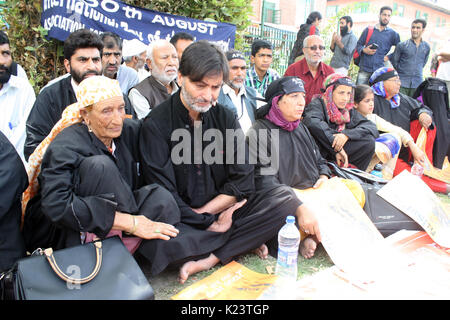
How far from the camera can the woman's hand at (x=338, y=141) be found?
4.35m

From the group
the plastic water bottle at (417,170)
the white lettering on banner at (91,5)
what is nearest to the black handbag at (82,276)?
the white lettering on banner at (91,5)

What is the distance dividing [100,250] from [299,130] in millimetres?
2339

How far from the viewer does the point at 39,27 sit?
15.0 feet

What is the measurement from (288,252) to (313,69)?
368 cm

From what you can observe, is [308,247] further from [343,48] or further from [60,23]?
[343,48]

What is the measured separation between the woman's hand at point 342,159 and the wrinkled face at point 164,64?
84.4 inches

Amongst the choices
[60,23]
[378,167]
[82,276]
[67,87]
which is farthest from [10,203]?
[378,167]

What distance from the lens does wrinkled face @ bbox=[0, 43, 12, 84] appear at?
327cm

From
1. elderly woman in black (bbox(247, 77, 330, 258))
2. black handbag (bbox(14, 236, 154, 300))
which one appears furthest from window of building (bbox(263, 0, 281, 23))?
black handbag (bbox(14, 236, 154, 300))

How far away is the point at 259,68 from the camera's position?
17.1 feet

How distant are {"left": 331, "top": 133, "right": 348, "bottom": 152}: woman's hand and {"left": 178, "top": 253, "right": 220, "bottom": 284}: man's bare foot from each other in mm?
2297

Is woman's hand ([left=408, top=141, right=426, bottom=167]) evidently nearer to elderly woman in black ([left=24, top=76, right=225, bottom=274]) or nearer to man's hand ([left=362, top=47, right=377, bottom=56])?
man's hand ([left=362, top=47, right=377, bottom=56])

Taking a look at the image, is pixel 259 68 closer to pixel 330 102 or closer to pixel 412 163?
pixel 330 102

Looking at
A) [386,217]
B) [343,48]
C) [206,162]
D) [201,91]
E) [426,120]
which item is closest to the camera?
[201,91]
